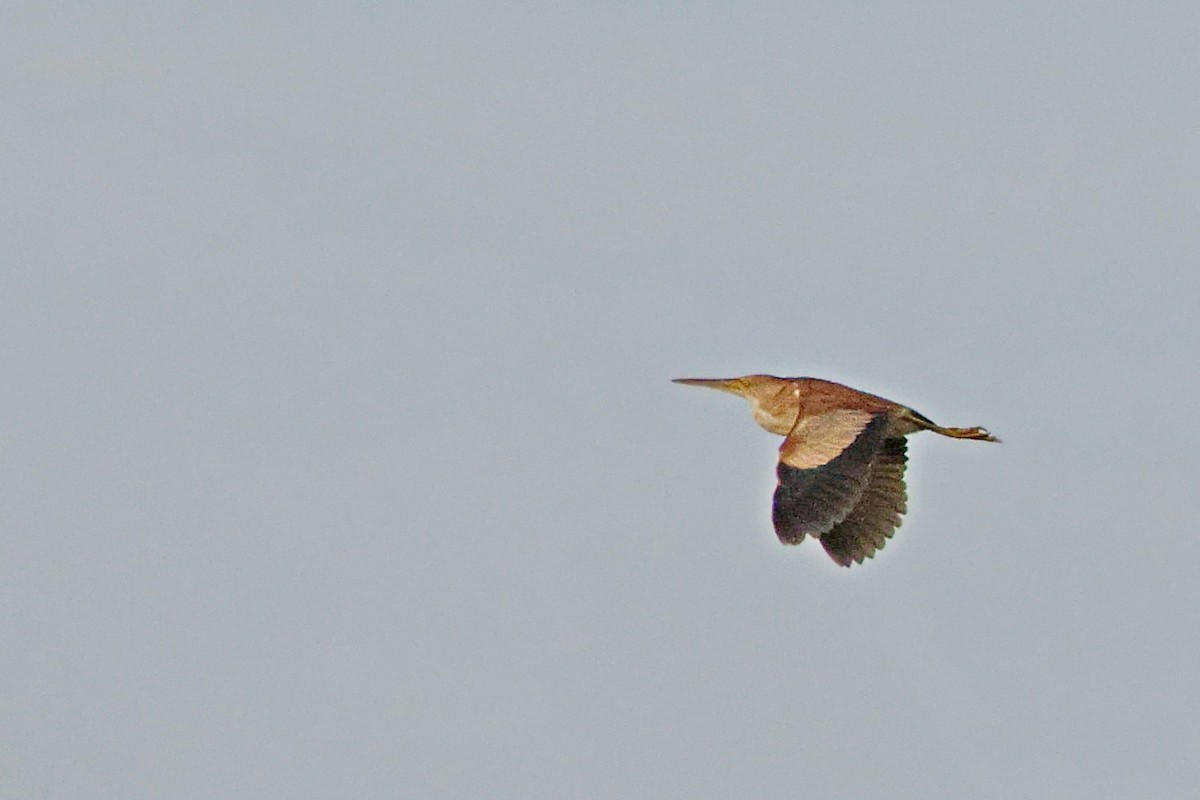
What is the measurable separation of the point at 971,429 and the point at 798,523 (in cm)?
293

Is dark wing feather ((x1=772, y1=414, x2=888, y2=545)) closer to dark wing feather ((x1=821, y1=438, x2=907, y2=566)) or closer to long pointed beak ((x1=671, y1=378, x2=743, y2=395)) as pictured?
dark wing feather ((x1=821, y1=438, x2=907, y2=566))

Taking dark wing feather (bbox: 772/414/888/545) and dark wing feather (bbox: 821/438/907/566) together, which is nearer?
dark wing feather (bbox: 772/414/888/545)

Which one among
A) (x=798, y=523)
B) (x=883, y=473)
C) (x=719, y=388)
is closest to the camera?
(x=798, y=523)

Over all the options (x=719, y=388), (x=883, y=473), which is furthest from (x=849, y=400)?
(x=719, y=388)

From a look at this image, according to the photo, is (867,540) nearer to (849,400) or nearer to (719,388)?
(849,400)

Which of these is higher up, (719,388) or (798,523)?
(719,388)

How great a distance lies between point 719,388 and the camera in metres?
29.9

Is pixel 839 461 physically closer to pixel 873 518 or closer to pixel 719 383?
pixel 873 518

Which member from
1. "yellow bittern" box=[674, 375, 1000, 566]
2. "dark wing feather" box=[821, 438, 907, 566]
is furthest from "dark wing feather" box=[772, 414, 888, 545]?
"dark wing feather" box=[821, 438, 907, 566]

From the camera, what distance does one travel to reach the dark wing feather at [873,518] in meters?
26.9

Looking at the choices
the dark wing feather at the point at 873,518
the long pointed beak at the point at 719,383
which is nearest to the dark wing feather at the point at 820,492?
the dark wing feather at the point at 873,518

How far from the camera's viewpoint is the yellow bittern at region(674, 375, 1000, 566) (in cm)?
2578

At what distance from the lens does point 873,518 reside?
27.1 metres

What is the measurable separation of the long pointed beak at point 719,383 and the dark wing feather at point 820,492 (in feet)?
10.3
